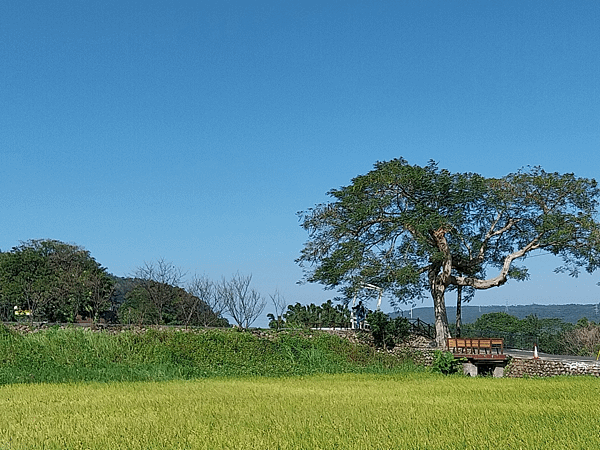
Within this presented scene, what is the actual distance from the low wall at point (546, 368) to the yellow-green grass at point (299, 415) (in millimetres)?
5778

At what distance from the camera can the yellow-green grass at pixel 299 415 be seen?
800cm

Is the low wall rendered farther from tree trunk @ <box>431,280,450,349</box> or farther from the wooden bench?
tree trunk @ <box>431,280,450,349</box>

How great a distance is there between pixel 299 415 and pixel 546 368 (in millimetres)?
13944

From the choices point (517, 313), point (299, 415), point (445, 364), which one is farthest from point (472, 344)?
point (517, 313)

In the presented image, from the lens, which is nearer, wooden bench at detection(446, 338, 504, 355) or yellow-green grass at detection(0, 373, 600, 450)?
yellow-green grass at detection(0, 373, 600, 450)

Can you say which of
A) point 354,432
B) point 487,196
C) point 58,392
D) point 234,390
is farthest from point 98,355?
point 487,196

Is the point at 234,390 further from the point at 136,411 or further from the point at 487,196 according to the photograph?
the point at 487,196

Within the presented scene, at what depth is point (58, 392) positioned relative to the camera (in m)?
13.6

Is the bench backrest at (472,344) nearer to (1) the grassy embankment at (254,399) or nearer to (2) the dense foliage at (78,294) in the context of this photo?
(1) the grassy embankment at (254,399)

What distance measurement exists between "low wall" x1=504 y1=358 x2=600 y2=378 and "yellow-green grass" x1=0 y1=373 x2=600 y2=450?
578 cm

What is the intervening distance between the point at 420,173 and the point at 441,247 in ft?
9.74

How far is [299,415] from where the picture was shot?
1007cm

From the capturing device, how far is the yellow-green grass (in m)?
8.00

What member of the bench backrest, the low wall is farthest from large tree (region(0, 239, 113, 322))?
the low wall
